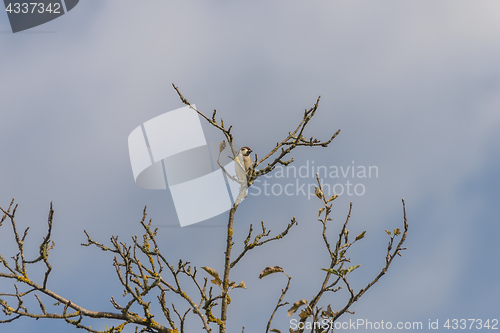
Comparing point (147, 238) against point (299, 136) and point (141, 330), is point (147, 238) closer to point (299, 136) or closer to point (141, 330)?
point (141, 330)

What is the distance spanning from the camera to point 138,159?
6.49m

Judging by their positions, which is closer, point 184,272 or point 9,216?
point 9,216

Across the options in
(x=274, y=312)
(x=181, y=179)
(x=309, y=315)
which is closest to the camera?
(x=309, y=315)

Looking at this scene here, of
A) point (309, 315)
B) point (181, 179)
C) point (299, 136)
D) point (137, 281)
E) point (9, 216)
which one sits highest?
point (181, 179)

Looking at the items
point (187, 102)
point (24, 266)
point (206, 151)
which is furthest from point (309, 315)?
point (206, 151)

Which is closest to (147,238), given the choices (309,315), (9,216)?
(9,216)

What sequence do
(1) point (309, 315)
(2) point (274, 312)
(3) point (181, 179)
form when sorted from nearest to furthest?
(1) point (309, 315), (2) point (274, 312), (3) point (181, 179)

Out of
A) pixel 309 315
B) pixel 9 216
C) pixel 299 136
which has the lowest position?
pixel 309 315

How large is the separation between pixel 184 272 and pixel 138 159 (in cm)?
295

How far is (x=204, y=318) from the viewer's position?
3889 millimetres

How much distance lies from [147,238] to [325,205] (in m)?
1.99

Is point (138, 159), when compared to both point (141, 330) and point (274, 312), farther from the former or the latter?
point (274, 312)

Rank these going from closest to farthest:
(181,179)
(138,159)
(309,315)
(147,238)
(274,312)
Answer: (309,315), (274,312), (147,238), (138,159), (181,179)

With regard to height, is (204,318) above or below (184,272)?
below
